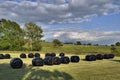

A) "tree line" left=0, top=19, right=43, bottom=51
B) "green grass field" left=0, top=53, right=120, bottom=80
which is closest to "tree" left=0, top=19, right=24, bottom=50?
"tree line" left=0, top=19, right=43, bottom=51

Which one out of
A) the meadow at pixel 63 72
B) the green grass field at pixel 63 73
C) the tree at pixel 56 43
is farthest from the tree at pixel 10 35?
the green grass field at pixel 63 73

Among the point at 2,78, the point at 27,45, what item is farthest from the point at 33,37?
the point at 2,78

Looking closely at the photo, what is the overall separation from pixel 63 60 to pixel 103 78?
1973cm

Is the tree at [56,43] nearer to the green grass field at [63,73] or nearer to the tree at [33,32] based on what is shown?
the tree at [33,32]

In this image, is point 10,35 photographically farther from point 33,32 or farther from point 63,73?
point 63,73

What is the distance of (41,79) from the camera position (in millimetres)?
26172

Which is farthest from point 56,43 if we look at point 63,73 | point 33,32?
point 63,73

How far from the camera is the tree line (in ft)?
347

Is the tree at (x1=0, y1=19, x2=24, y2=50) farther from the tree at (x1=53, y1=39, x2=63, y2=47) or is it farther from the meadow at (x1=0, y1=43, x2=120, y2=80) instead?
the meadow at (x1=0, y1=43, x2=120, y2=80)

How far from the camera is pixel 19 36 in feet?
372

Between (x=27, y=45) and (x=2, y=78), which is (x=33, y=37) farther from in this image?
(x=2, y=78)

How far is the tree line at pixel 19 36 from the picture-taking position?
106 m

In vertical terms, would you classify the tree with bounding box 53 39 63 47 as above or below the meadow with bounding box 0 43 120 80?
above

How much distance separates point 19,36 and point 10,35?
18.3 ft
